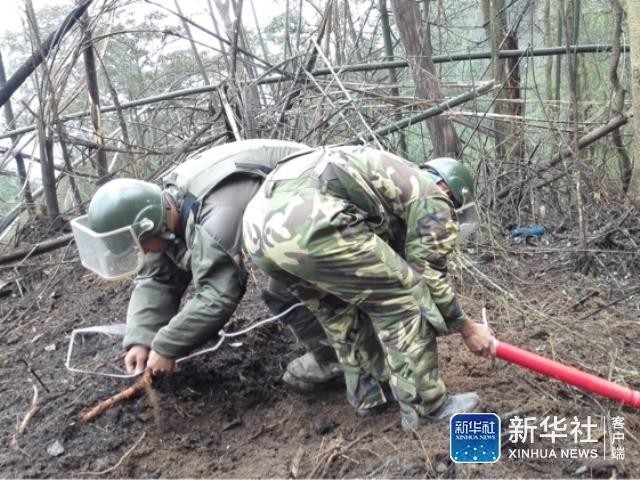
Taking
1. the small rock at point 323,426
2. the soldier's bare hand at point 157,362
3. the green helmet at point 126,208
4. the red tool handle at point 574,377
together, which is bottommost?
the small rock at point 323,426

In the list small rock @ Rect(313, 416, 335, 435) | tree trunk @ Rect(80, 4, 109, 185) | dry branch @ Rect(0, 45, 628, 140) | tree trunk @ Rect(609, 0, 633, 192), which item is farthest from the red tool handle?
tree trunk @ Rect(80, 4, 109, 185)

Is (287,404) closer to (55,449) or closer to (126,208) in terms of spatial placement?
(55,449)

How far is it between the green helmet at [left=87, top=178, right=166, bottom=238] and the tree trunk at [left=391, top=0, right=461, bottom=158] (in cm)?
292

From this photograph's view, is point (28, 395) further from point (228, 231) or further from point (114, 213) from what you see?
point (228, 231)

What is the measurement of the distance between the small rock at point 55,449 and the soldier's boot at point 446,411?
1.49 meters

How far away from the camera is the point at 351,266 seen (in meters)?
2.21

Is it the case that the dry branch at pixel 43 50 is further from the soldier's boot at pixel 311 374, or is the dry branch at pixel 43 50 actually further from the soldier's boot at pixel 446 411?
the soldier's boot at pixel 446 411

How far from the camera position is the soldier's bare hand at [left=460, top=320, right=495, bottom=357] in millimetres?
2352

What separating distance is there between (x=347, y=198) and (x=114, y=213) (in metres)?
0.95

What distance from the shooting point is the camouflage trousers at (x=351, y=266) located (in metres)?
2.17

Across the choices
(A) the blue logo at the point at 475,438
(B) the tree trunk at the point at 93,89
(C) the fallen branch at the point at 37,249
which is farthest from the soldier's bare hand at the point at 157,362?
(B) the tree trunk at the point at 93,89

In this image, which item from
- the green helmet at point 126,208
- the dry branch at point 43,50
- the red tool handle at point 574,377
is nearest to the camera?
the red tool handle at point 574,377

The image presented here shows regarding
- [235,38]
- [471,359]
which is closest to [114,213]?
[471,359]

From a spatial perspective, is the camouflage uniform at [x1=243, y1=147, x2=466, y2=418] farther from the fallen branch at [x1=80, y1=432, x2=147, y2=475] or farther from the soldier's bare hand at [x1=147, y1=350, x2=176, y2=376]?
the fallen branch at [x1=80, y1=432, x2=147, y2=475]
